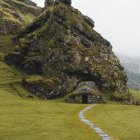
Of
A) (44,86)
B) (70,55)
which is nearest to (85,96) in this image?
(44,86)

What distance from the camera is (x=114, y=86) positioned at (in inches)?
6781

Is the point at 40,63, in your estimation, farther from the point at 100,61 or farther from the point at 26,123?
the point at 26,123

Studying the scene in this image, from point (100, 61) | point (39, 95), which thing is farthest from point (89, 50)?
point (39, 95)

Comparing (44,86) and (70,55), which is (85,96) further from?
(70,55)

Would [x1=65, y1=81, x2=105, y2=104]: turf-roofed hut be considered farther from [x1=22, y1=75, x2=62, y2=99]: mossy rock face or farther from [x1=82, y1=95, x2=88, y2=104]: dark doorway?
[x1=22, y1=75, x2=62, y2=99]: mossy rock face

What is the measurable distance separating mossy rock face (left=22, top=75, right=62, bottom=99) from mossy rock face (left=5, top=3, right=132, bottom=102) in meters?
4.84

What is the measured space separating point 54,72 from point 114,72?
102 ft

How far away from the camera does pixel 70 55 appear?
17538 centimetres

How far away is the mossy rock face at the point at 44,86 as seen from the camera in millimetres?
161375

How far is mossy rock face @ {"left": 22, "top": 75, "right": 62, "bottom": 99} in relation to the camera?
16138cm

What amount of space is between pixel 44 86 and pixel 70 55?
2266cm

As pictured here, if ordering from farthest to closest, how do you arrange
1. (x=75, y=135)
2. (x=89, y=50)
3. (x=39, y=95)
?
1. (x=89, y=50)
2. (x=39, y=95)
3. (x=75, y=135)

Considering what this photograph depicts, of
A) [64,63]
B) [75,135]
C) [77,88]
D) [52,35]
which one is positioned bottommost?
[75,135]

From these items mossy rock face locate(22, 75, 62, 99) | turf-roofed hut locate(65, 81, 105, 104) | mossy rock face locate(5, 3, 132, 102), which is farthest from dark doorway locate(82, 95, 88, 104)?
mossy rock face locate(22, 75, 62, 99)
